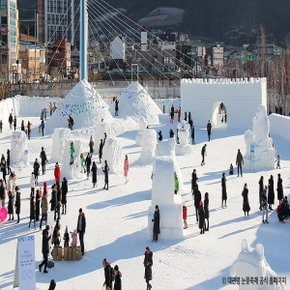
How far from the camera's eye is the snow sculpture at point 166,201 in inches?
571

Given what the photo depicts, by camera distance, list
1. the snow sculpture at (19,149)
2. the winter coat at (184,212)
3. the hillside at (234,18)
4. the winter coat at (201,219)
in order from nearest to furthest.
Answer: the winter coat at (201,219), the winter coat at (184,212), the snow sculpture at (19,149), the hillside at (234,18)

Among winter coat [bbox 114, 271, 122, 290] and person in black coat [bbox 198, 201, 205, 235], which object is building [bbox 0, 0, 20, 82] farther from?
winter coat [bbox 114, 271, 122, 290]

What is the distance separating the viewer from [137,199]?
60.2 ft

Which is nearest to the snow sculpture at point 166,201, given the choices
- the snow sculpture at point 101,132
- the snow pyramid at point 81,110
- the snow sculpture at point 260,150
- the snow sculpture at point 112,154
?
the snow sculpture at point 112,154

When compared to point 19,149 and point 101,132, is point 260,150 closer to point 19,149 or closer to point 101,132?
point 101,132

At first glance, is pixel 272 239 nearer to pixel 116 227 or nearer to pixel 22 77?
pixel 116 227

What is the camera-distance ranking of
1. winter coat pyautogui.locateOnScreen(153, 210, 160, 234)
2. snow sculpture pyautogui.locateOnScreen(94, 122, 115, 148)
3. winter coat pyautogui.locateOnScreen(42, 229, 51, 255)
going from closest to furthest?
winter coat pyautogui.locateOnScreen(42, 229, 51, 255) → winter coat pyautogui.locateOnScreen(153, 210, 160, 234) → snow sculpture pyautogui.locateOnScreen(94, 122, 115, 148)

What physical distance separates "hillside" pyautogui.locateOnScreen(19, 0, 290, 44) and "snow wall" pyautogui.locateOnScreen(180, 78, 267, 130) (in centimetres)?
11197

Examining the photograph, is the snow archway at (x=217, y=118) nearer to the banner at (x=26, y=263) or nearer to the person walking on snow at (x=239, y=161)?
the person walking on snow at (x=239, y=161)

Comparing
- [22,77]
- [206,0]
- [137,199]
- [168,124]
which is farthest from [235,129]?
[206,0]

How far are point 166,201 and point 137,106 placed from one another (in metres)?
20.6

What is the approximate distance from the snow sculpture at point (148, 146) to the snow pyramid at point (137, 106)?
9.94 metres

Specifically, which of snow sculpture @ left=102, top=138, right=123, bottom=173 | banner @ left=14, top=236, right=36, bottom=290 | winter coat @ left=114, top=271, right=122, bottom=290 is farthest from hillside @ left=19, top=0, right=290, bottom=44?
banner @ left=14, top=236, right=36, bottom=290

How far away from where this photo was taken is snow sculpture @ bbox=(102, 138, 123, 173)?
2169cm
